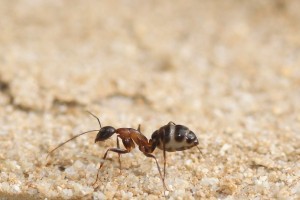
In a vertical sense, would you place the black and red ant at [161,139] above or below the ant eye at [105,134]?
below

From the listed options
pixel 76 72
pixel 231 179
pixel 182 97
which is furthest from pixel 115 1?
pixel 231 179

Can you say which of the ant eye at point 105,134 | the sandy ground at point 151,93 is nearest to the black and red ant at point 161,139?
the ant eye at point 105,134

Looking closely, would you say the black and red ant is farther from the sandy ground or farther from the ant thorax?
the sandy ground

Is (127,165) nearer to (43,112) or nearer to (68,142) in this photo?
(68,142)

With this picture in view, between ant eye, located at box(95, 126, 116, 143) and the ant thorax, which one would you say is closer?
the ant thorax

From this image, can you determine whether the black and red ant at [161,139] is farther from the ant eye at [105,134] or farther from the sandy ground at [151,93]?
the sandy ground at [151,93]

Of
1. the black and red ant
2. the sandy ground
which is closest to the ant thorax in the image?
the black and red ant
